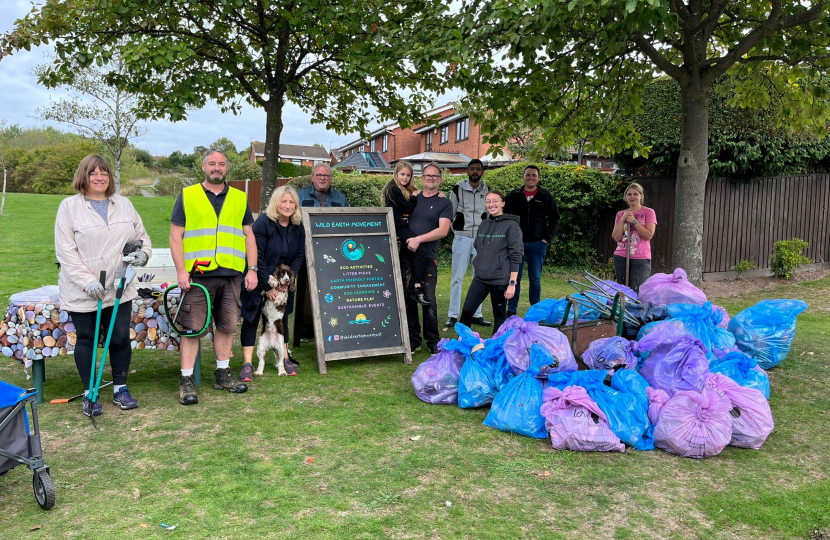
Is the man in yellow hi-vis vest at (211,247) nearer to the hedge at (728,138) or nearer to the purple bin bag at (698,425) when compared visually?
the purple bin bag at (698,425)

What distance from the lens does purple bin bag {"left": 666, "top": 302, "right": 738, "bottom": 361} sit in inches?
194

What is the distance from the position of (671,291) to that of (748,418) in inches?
74.6

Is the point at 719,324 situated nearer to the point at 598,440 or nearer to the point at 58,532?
the point at 598,440

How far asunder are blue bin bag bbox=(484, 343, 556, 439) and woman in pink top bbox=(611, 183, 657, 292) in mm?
2962

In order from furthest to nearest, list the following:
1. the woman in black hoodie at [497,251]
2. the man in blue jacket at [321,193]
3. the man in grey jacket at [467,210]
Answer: the man in grey jacket at [467,210] → the man in blue jacket at [321,193] → the woman in black hoodie at [497,251]

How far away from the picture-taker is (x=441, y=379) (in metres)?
4.94

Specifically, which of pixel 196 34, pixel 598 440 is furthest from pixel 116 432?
pixel 196 34

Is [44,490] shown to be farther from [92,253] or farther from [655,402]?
[655,402]

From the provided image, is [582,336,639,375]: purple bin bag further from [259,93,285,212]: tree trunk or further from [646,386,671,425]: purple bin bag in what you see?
[259,93,285,212]: tree trunk

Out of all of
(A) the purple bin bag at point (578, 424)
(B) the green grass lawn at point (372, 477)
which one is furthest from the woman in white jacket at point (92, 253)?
(A) the purple bin bag at point (578, 424)

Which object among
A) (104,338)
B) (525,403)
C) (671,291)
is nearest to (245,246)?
(104,338)

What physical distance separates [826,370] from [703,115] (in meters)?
3.00

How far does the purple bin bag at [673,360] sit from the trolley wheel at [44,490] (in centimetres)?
392

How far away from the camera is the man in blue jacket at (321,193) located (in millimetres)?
6328
